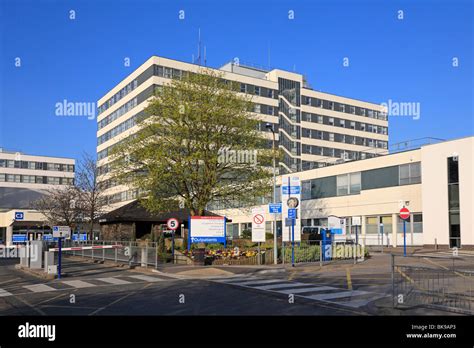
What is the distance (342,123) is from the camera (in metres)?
94.1

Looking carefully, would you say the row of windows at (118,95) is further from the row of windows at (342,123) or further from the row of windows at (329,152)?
the row of windows at (329,152)

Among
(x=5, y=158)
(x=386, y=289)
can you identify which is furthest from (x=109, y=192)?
(x=386, y=289)

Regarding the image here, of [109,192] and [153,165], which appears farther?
[109,192]

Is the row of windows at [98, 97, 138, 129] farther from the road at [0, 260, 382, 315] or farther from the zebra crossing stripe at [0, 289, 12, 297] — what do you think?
the zebra crossing stripe at [0, 289, 12, 297]

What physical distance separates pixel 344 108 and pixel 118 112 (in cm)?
4074

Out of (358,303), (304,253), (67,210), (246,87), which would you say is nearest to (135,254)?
(304,253)

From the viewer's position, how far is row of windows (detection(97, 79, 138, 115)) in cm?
8150

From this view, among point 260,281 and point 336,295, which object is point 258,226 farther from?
point 336,295

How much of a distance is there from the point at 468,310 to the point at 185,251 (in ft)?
67.6

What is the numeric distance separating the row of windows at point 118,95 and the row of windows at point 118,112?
1955 millimetres

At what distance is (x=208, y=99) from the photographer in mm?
35094

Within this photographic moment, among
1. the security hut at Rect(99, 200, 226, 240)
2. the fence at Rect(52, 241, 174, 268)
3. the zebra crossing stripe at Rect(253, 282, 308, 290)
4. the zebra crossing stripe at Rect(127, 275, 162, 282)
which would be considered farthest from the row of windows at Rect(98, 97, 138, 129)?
the zebra crossing stripe at Rect(253, 282, 308, 290)

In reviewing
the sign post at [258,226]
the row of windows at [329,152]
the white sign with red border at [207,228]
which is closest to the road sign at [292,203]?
the sign post at [258,226]
